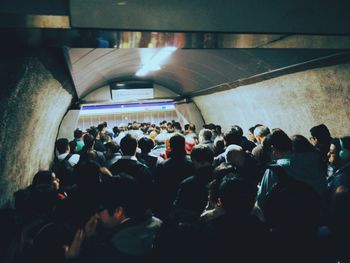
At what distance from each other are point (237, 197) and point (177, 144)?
206 centimetres

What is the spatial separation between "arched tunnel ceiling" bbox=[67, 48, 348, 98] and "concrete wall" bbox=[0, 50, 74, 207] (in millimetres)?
539

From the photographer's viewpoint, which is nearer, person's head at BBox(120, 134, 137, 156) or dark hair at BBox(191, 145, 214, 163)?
dark hair at BBox(191, 145, 214, 163)

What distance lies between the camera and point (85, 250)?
1.89 metres

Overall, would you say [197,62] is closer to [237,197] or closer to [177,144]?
[177,144]

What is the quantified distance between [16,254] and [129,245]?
0.93m

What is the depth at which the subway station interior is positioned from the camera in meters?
2.82

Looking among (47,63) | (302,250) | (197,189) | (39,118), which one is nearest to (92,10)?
(47,63)

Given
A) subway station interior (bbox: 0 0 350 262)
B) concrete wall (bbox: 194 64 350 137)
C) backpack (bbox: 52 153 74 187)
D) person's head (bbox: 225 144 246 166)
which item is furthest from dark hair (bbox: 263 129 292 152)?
backpack (bbox: 52 153 74 187)

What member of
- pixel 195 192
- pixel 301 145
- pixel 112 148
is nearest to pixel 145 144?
pixel 112 148

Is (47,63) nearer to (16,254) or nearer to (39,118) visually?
(39,118)

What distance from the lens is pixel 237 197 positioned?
189cm

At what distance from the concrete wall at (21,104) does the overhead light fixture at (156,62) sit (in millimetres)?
2815

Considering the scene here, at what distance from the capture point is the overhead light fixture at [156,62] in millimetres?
7171

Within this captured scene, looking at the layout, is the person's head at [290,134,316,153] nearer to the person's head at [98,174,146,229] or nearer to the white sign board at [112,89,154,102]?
the person's head at [98,174,146,229]
